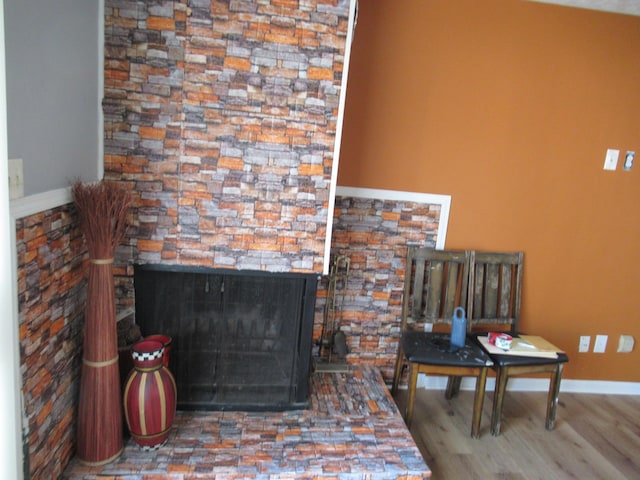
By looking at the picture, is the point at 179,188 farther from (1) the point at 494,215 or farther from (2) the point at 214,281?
(1) the point at 494,215

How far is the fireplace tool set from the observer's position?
2.70m

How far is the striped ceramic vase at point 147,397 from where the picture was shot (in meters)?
1.86

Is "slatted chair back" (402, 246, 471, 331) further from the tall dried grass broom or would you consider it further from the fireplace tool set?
the tall dried grass broom

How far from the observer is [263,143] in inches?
81.0

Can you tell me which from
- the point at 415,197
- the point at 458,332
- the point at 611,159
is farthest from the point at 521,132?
the point at 458,332

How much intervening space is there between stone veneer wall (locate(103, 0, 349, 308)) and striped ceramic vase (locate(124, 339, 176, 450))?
39cm

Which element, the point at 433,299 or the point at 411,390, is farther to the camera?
the point at 433,299

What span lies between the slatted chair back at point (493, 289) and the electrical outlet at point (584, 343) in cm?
58

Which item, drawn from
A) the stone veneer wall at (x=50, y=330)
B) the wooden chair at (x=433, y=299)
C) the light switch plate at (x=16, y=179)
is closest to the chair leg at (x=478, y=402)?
the wooden chair at (x=433, y=299)

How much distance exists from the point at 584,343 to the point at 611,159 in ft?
4.02

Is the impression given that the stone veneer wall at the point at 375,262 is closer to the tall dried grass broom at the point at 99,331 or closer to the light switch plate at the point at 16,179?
the tall dried grass broom at the point at 99,331

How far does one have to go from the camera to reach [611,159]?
2.88 m

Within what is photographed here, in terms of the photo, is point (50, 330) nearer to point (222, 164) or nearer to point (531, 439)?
point (222, 164)

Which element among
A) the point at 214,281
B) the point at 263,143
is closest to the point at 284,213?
the point at 263,143
